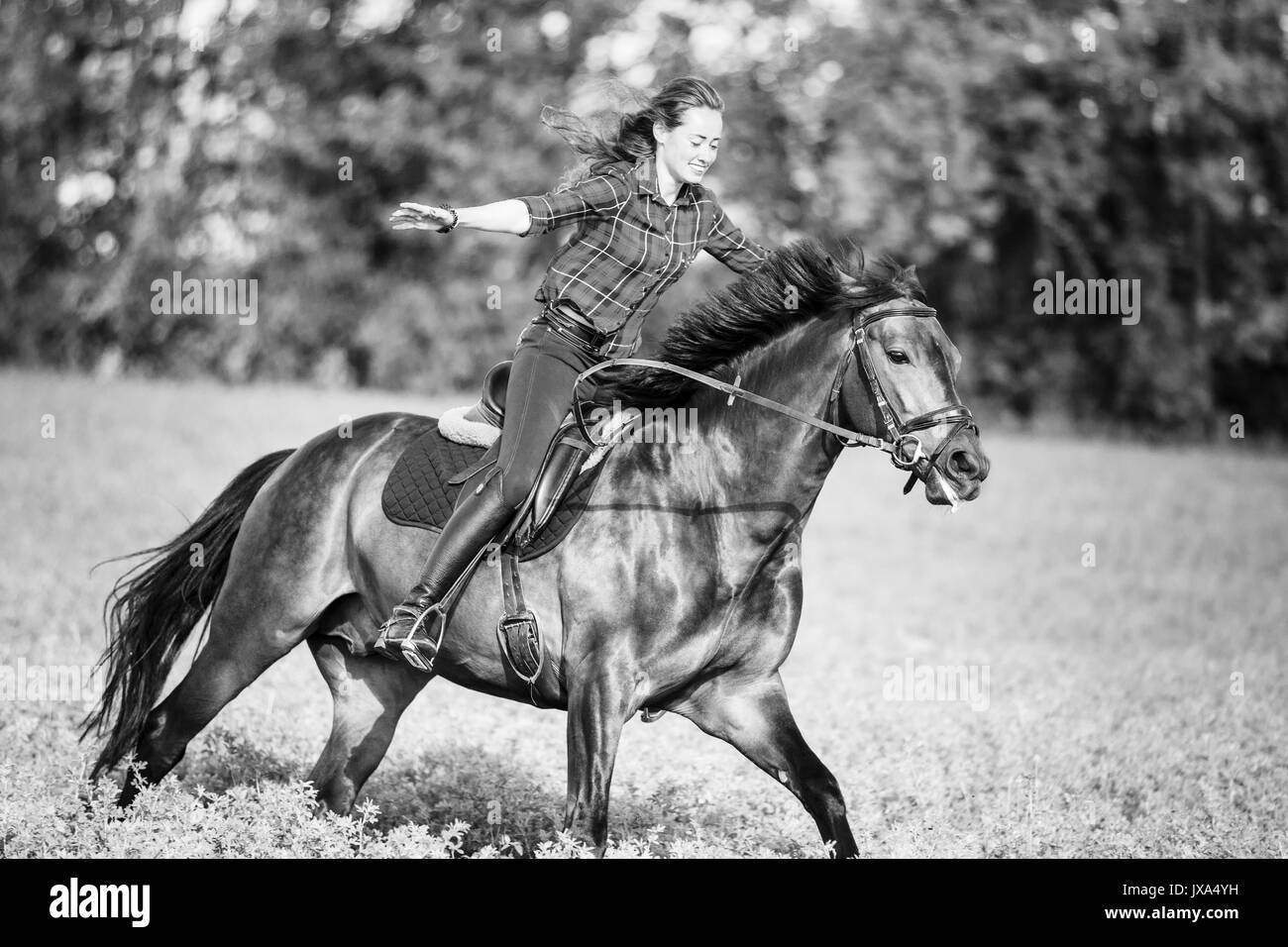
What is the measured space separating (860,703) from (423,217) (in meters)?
5.94

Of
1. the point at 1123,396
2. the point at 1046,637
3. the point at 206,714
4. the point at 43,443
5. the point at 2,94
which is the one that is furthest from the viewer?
the point at 1123,396

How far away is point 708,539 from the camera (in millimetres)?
5145

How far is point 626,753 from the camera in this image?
7.79 meters

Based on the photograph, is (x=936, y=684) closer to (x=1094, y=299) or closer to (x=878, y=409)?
(x=878, y=409)

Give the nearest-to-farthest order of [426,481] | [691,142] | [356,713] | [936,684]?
1. [691,142]
2. [426,481]
3. [356,713]
4. [936,684]

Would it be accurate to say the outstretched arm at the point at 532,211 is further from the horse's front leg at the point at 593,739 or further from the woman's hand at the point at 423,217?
the horse's front leg at the point at 593,739

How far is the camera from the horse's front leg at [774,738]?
502 centimetres

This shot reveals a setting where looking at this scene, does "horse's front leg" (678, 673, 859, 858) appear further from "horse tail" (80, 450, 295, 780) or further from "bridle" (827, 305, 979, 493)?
"horse tail" (80, 450, 295, 780)

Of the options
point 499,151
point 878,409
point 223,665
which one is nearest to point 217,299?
point 499,151

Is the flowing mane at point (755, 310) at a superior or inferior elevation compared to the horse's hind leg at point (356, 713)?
superior
